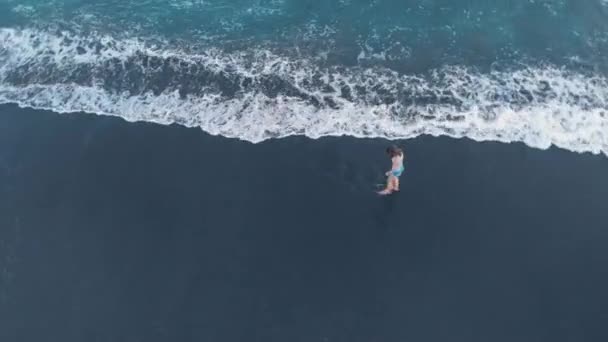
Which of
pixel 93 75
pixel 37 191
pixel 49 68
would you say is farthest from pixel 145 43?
pixel 37 191

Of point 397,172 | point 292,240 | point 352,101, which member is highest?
point 352,101

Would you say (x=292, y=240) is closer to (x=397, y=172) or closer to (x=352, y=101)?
(x=397, y=172)

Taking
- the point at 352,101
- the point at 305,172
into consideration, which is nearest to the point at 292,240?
the point at 305,172

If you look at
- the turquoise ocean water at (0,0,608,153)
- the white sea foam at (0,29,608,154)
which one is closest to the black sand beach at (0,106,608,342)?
the white sea foam at (0,29,608,154)

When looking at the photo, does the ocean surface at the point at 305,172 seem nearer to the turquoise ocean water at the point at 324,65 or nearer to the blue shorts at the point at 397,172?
the turquoise ocean water at the point at 324,65

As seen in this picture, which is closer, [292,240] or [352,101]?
[292,240]

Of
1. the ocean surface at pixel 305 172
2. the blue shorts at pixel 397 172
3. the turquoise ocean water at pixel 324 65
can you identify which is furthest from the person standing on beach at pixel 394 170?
the turquoise ocean water at pixel 324 65

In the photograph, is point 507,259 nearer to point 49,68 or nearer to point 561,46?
point 561,46
